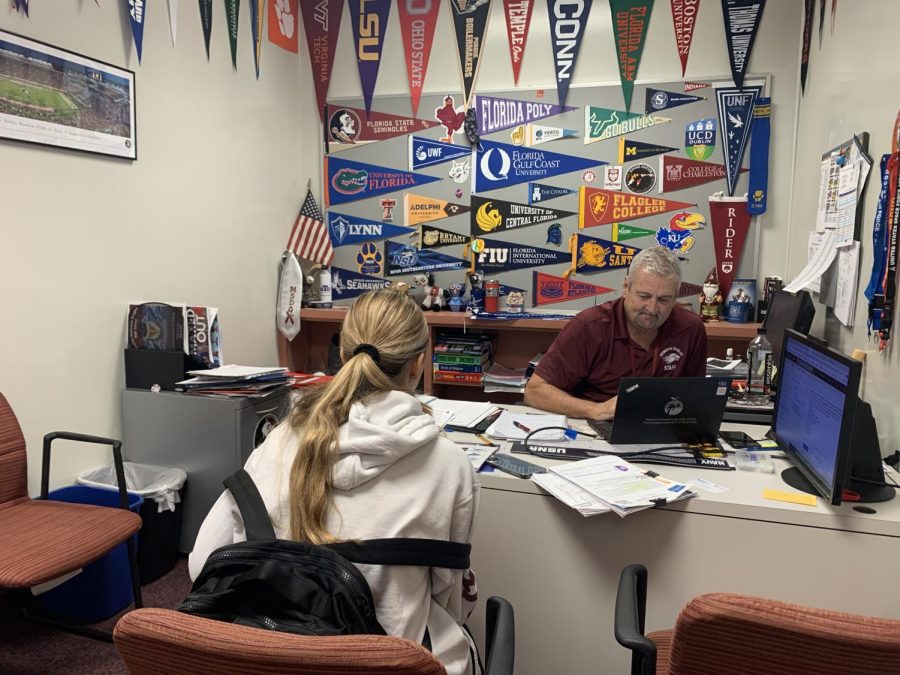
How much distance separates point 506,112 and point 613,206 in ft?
2.72

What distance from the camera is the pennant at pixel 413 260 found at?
3.97 m

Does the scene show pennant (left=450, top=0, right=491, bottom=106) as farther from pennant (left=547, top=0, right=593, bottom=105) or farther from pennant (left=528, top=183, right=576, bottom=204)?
pennant (left=528, top=183, right=576, bottom=204)

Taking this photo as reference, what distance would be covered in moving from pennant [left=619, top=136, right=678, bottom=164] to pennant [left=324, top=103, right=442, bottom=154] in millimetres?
1109

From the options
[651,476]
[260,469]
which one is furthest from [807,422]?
[260,469]

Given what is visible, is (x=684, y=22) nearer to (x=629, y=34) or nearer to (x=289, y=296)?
(x=629, y=34)

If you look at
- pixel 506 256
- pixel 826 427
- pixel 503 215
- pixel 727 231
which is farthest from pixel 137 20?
pixel 727 231

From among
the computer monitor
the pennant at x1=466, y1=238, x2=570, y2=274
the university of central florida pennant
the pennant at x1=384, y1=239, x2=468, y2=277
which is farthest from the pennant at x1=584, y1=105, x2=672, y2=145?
the computer monitor

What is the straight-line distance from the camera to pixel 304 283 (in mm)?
4078

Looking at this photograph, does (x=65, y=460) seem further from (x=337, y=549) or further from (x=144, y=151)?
(x=337, y=549)

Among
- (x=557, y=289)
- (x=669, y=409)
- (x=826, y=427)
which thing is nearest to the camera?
(x=826, y=427)

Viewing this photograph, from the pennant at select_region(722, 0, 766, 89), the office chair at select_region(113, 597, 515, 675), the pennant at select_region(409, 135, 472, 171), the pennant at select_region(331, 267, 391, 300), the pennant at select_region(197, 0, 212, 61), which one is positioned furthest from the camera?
the pennant at select_region(331, 267, 391, 300)

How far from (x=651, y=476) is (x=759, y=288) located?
233 cm

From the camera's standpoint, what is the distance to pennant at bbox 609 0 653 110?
11.7 ft

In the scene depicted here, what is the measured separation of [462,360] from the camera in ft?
12.2
